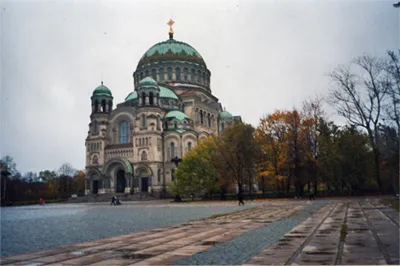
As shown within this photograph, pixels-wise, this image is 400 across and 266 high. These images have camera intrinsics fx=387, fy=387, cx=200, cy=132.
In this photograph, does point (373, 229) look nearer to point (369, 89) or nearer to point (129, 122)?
point (369, 89)

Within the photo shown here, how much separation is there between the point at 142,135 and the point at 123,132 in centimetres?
537

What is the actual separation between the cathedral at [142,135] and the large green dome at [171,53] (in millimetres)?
5235

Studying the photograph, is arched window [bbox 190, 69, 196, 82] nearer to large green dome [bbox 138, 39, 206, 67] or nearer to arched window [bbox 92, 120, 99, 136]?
large green dome [bbox 138, 39, 206, 67]

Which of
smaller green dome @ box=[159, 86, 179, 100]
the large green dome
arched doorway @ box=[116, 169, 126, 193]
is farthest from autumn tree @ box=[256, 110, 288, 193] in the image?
the large green dome

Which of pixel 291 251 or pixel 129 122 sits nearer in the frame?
pixel 291 251

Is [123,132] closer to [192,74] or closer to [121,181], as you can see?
[121,181]

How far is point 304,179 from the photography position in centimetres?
4003

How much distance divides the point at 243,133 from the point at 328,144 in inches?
350

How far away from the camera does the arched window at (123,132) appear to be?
62250mm

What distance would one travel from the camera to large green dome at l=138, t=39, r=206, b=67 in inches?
2852

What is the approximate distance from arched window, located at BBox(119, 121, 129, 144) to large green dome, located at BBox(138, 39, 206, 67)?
52.9 ft

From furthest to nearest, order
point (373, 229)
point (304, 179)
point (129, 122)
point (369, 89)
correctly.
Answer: point (129, 122), point (304, 179), point (369, 89), point (373, 229)

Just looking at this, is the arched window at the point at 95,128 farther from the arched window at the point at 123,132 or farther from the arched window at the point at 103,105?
the arched window at the point at 123,132

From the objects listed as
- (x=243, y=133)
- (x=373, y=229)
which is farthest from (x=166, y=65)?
(x=373, y=229)
